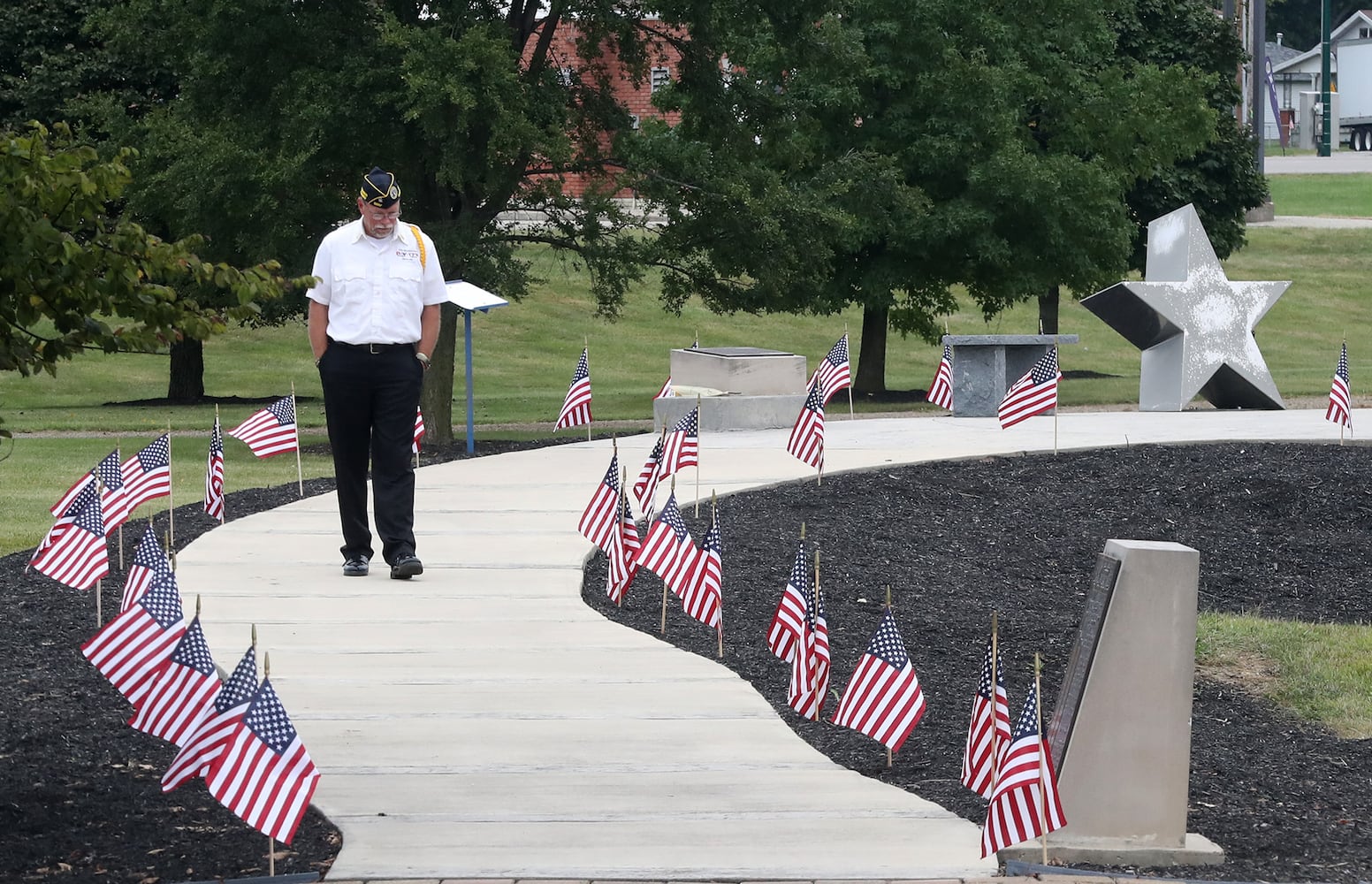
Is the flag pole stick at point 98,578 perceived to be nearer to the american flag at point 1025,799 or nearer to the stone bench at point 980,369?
the american flag at point 1025,799

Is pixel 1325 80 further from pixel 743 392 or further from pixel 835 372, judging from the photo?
pixel 835 372

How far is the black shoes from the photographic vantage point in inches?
363

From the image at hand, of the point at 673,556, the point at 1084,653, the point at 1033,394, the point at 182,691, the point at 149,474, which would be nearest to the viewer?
the point at 1084,653

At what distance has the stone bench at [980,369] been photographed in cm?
1952

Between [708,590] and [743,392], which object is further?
[743,392]

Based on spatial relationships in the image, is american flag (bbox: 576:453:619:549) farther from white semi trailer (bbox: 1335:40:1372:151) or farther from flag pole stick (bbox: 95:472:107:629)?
white semi trailer (bbox: 1335:40:1372:151)

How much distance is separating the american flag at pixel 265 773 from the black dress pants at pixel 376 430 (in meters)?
4.17

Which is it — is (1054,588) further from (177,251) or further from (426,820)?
(177,251)

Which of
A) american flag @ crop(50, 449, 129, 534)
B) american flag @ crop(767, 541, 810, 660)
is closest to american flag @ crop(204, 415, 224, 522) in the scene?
american flag @ crop(50, 449, 129, 534)

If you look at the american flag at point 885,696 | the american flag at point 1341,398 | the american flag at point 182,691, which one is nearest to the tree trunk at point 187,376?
the american flag at point 1341,398

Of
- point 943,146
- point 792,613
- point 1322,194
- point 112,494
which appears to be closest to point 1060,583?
point 792,613

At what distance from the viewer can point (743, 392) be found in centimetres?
1809

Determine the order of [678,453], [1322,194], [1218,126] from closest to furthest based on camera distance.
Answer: [678,453] < [1218,126] < [1322,194]

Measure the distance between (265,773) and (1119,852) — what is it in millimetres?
2411
